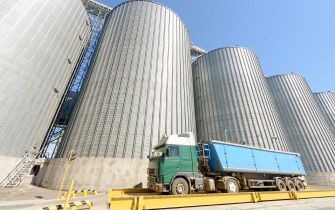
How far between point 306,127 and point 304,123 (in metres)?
0.83

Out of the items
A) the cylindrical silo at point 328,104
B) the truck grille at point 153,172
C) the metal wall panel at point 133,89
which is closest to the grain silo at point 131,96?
the metal wall panel at point 133,89

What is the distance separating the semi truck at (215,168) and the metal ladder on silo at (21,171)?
54.1ft

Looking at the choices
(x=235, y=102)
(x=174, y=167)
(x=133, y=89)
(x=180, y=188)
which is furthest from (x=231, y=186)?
(x=235, y=102)

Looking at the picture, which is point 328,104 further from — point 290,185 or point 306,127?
point 290,185

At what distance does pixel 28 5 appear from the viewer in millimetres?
18297

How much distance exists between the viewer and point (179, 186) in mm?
7863

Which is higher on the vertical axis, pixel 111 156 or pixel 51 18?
pixel 51 18

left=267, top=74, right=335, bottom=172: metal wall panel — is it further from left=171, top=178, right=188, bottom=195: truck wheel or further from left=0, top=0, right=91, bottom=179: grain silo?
left=0, top=0, right=91, bottom=179: grain silo

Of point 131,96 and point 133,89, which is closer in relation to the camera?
point 131,96

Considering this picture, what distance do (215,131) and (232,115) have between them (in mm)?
3800

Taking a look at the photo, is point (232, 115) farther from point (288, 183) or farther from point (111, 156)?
point (111, 156)

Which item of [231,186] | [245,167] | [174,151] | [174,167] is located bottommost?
[231,186]

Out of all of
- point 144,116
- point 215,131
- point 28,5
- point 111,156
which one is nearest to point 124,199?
point 111,156

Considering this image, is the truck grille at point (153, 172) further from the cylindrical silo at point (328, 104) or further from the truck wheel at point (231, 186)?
the cylindrical silo at point (328, 104)
